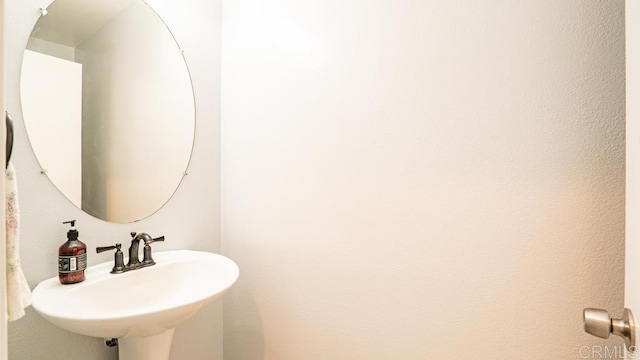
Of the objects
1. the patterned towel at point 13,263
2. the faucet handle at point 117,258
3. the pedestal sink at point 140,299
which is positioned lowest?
the pedestal sink at point 140,299

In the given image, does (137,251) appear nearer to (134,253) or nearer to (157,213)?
(134,253)

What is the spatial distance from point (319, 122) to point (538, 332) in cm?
102

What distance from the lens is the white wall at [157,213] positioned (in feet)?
3.03

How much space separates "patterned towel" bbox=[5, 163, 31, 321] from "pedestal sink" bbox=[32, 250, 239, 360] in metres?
0.23

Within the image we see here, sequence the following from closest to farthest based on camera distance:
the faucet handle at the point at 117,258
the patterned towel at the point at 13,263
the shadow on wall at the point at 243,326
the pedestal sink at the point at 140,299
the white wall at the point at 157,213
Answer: the patterned towel at the point at 13,263 → the pedestal sink at the point at 140,299 → the white wall at the point at 157,213 → the faucet handle at the point at 117,258 → the shadow on wall at the point at 243,326

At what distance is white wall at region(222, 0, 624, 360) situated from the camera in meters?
0.87

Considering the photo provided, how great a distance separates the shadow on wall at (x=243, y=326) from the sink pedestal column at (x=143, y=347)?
44 centimetres

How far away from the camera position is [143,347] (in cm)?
102

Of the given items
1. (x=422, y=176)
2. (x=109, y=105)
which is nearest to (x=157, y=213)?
(x=109, y=105)

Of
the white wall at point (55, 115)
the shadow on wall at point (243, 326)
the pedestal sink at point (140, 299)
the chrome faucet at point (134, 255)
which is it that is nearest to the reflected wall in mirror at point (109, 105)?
the white wall at point (55, 115)

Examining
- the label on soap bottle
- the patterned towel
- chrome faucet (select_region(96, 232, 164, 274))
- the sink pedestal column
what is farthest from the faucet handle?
the patterned towel

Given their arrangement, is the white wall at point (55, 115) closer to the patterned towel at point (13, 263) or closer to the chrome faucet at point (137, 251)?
the chrome faucet at point (137, 251)

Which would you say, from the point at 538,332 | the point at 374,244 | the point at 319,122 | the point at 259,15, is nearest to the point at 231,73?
the point at 259,15

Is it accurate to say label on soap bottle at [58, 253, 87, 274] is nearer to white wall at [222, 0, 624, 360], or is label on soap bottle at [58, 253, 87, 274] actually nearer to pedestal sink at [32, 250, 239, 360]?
pedestal sink at [32, 250, 239, 360]
